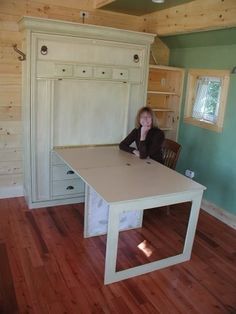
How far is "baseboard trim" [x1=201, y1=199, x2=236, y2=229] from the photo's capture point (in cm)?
345

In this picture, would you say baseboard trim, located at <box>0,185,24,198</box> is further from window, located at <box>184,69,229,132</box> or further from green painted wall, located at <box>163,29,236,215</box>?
window, located at <box>184,69,229,132</box>

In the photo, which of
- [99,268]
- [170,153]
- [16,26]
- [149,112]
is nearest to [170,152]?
[170,153]

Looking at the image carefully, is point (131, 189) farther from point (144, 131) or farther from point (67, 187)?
point (67, 187)

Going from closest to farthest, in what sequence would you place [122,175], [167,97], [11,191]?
1. [122,175]
2. [11,191]
3. [167,97]

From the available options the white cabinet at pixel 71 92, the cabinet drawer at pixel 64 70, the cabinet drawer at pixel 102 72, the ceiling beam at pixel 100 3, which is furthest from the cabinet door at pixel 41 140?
the ceiling beam at pixel 100 3

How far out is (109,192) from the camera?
230 centimetres

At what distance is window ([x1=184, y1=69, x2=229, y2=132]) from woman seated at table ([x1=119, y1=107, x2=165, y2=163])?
79 cm

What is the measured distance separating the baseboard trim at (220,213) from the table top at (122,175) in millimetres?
1069

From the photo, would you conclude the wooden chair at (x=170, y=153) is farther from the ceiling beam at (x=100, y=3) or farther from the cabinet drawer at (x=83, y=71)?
the ceiling beam at (x=100, y=3)

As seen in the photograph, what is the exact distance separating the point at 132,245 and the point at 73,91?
5.72 feet

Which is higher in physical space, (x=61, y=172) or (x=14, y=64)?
(x=14, y=64)

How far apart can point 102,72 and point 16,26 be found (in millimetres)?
1040

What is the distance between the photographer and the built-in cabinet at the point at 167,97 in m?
4.25

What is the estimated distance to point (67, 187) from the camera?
3.67 m
